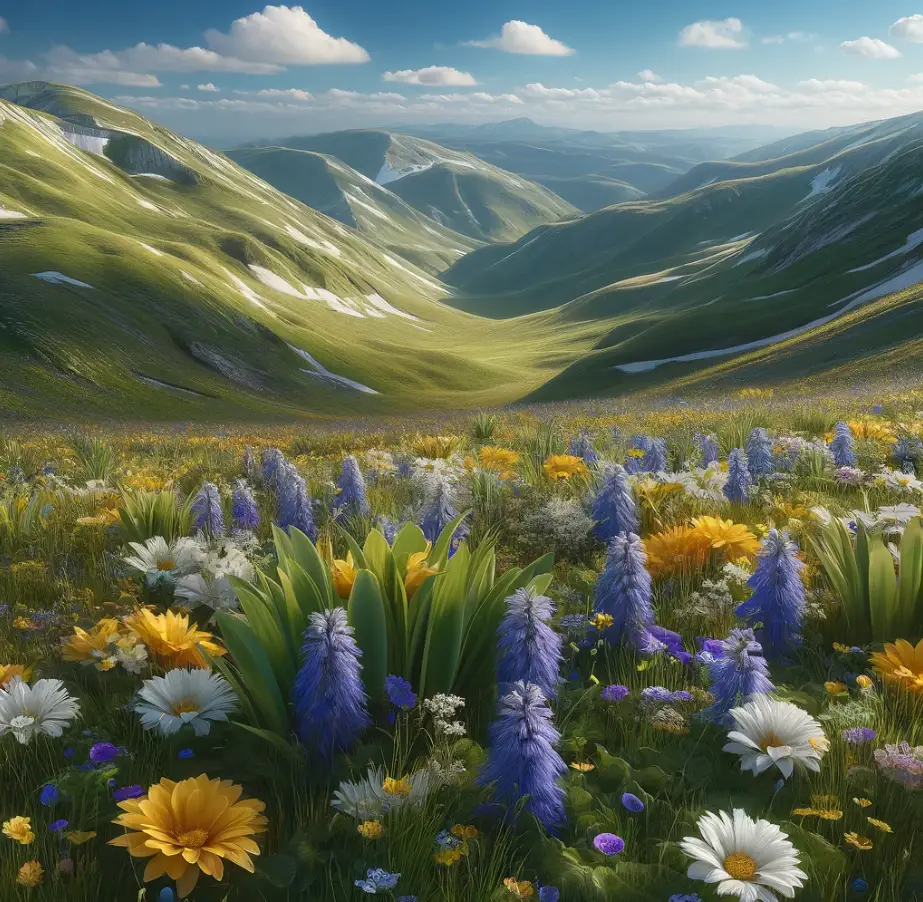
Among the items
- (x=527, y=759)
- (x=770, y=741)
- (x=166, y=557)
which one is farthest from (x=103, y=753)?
(x=770, y=741)

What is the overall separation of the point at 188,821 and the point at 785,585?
2319 mm

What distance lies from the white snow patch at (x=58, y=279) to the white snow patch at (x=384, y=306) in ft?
287

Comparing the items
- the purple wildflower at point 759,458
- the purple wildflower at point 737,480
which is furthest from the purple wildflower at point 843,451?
the purple wildflower at point 737,480

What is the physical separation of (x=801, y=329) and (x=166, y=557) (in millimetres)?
70186

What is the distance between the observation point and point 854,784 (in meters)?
2.14

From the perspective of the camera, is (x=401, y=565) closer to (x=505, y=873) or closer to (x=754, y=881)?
(x=505, y=873)

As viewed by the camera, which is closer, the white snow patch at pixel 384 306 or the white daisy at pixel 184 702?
the white daisy at pixel 184 702

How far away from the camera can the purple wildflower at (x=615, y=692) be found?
256 cm

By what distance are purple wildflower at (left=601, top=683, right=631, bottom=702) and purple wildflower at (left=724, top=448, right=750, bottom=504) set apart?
3.12 m

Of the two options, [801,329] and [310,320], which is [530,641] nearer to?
[801,329]

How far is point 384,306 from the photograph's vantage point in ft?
→ 505

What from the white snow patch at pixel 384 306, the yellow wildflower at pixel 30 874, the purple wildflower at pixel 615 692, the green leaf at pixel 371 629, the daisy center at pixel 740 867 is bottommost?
the white snow patch at pixel 384 306

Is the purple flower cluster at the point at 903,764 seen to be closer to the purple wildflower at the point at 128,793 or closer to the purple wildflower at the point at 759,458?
the purple wildflower at the point at 128,793

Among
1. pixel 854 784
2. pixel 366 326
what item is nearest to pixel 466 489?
pixel 854 784
